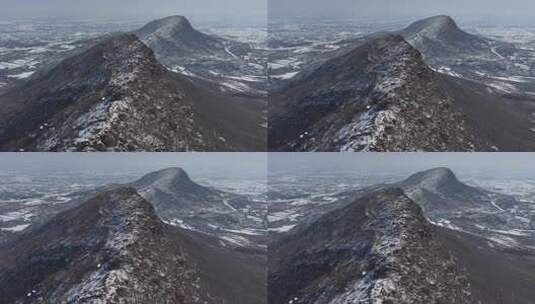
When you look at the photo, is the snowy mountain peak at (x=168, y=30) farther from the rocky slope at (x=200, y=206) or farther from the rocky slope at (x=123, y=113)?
the rocky slope at (x=123, y=113)

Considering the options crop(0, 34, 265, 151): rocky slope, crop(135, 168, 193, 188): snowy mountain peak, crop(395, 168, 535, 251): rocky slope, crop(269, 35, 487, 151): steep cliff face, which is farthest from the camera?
crop(395, 168, 535, 251): rocky slope

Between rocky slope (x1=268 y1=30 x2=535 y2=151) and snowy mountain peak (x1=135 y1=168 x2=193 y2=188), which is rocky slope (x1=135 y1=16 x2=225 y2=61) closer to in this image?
snowy mountain peak (x1=135 y1=168 x2=193 y2=188)

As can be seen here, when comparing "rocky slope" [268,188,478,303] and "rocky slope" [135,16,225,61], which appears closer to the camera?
"rocky slope" [268,188,478,303]

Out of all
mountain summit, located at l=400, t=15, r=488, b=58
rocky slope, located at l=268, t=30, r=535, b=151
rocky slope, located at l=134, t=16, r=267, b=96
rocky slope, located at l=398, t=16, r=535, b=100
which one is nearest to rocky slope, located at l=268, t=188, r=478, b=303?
rocky slope, located at l=268, t=30, r=535, b=151

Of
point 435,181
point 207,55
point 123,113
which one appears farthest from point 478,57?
point 123,113

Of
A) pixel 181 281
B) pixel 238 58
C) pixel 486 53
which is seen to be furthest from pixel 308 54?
pixel 486 53

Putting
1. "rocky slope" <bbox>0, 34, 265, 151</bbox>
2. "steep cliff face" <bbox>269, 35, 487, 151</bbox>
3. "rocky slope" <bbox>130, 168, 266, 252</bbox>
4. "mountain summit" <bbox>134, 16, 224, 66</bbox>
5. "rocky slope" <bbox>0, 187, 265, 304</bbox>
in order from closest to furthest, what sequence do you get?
"steep cliff face" <bbox>269, 35, 487, 151</bbox>
"rocky slope" <bbox>0, 187, 265, 304</bbox>
"rocky slope" <bbox>0, 34, 265, 151</bbox>
"rocky slope" <bbox>130, 168, 266, 252</bbox>
"mountain summit" <bbox>134, 16, 224, 66</bbox>

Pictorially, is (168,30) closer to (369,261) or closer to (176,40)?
(176,40)

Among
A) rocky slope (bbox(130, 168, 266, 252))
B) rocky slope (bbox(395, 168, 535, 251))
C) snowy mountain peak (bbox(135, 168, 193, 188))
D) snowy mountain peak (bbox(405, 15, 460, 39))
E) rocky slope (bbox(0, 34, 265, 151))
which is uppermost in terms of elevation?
snowy mountain peak (bbox(405, 15, 460, 39))
